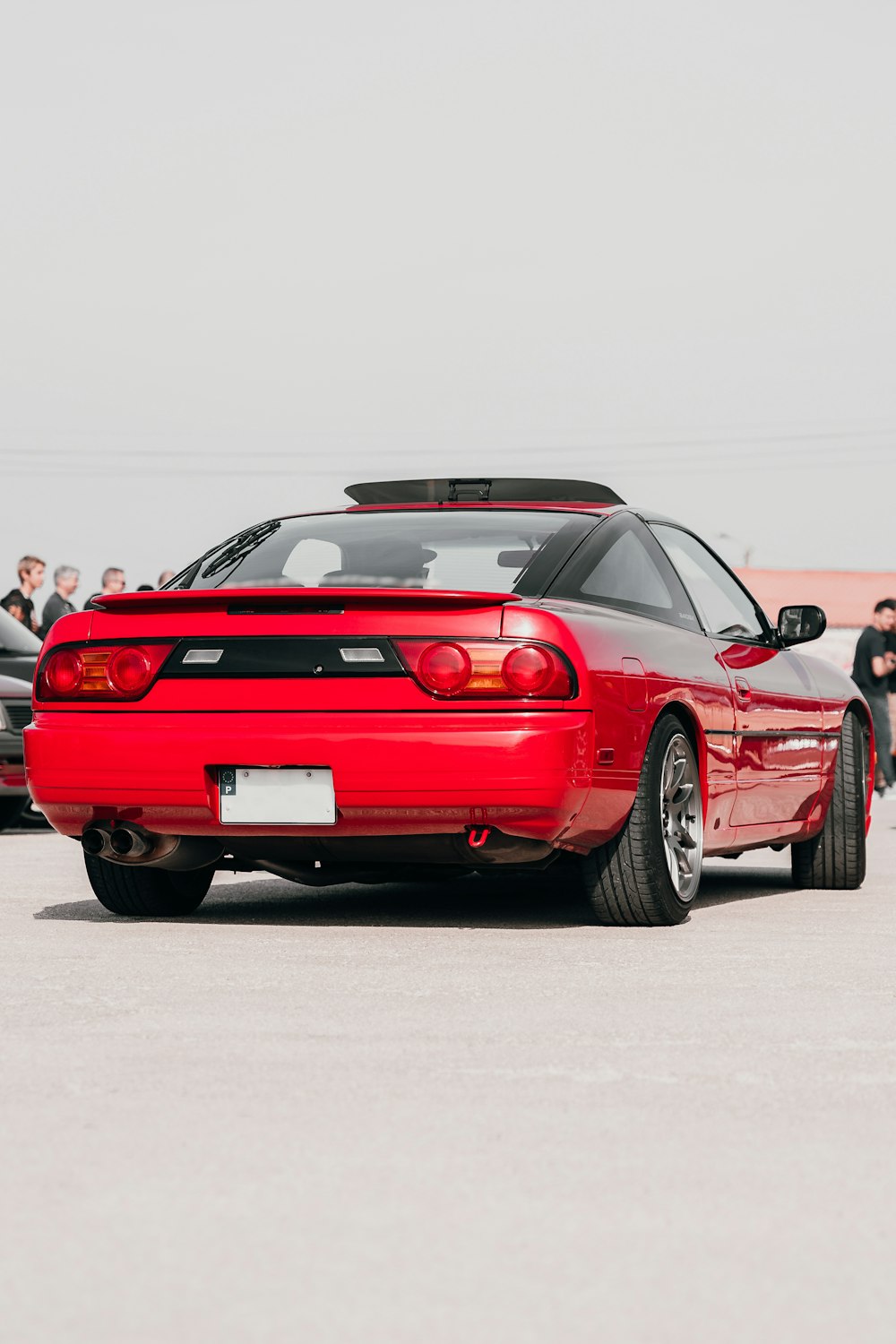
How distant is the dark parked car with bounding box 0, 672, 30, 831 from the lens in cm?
1311

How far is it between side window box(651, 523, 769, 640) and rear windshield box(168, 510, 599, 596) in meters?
0.78

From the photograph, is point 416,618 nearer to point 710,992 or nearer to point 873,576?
point 710,992

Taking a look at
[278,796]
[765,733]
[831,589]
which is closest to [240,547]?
[278,796]

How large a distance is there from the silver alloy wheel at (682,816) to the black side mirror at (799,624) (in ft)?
4.74

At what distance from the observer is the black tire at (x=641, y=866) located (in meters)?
6.87

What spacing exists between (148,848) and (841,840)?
3.49 metres

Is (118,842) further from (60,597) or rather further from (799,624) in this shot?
(60,597)

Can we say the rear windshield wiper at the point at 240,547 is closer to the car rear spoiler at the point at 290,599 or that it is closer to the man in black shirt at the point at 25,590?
the car rear spoiler at the point at 290,599

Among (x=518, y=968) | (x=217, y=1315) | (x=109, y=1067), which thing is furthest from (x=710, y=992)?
(x=217, y=1315)

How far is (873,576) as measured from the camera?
8006cm

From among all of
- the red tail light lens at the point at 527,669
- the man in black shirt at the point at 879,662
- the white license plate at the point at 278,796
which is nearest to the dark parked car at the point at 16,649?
the white license plate at the point at 278,796

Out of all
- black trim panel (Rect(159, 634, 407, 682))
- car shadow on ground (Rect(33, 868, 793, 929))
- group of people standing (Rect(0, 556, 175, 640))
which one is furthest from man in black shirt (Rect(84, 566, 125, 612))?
black trim panel (Rect(159, 634, 407, 682))

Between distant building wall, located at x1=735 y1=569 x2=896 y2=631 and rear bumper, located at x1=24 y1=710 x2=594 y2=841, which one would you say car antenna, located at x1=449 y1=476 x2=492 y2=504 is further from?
distant building wall, located at x1=735 y1=569 x2=896 y2=631

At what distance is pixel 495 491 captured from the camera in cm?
838
